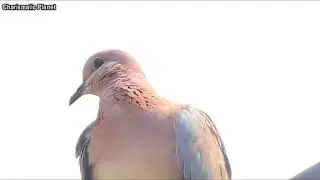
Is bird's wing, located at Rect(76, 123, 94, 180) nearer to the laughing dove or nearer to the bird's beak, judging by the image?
the laughing dove

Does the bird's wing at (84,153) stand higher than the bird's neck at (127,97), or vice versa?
the bird's neck at (127,97)

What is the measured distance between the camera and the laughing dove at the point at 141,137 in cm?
478

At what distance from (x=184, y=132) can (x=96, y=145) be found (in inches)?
29.2

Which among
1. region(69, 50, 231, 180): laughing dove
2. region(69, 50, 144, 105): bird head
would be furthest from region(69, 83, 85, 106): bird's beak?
region(69, 50, 231, 180): laughing dove

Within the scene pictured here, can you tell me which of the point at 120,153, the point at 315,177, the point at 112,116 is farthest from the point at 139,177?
the point at 315,177

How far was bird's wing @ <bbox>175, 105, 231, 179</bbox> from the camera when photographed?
491cm

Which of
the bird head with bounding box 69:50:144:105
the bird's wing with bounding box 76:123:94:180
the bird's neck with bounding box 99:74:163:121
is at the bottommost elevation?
the bird's wing with bounding box 76:123:94:180

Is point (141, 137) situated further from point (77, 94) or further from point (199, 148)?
point (77, 94)

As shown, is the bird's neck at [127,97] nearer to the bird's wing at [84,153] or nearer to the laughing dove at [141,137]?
the laughing dove at [141,137]

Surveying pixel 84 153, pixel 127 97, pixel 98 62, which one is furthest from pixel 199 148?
pixel 98 62

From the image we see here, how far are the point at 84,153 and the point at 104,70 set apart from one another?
762 mm

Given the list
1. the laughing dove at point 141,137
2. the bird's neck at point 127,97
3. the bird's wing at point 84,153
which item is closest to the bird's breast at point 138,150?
the laughing dove at point 141,137

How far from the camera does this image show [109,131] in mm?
4871

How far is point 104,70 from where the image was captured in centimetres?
542
